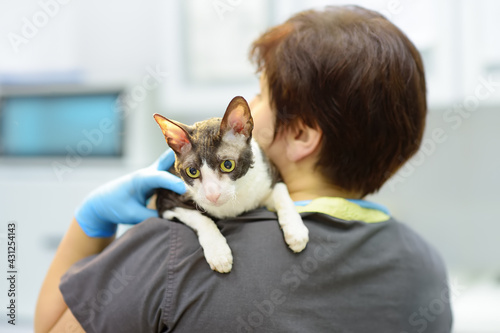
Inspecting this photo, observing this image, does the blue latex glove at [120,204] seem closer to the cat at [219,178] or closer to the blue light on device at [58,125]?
the cat at [219,178]

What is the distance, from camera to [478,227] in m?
2.12

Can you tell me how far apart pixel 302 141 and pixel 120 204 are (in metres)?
0.38

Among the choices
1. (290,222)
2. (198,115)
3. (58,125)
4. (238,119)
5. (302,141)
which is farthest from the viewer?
(198,115)

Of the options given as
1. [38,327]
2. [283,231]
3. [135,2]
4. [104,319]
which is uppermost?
[135,2]

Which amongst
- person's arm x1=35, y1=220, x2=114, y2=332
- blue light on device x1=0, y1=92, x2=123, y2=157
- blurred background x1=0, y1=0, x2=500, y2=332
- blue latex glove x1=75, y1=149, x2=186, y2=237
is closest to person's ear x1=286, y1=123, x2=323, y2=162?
blue latex glove x1=75, y1=149, x2=186, y2=237

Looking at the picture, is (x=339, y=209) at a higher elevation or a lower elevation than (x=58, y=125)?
higher

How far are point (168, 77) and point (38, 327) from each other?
1.21 metres

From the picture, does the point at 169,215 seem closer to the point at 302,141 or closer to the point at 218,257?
the point at 218,257

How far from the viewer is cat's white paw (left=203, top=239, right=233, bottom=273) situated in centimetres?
70

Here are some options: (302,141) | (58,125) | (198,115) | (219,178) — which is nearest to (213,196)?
(219,178)

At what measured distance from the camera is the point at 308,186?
2.96ft

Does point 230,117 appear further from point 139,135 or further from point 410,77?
point 139,135

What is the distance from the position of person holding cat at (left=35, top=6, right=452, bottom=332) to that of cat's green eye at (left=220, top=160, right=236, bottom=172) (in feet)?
0.40

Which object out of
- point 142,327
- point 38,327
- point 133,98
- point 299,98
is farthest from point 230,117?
point 133,98
